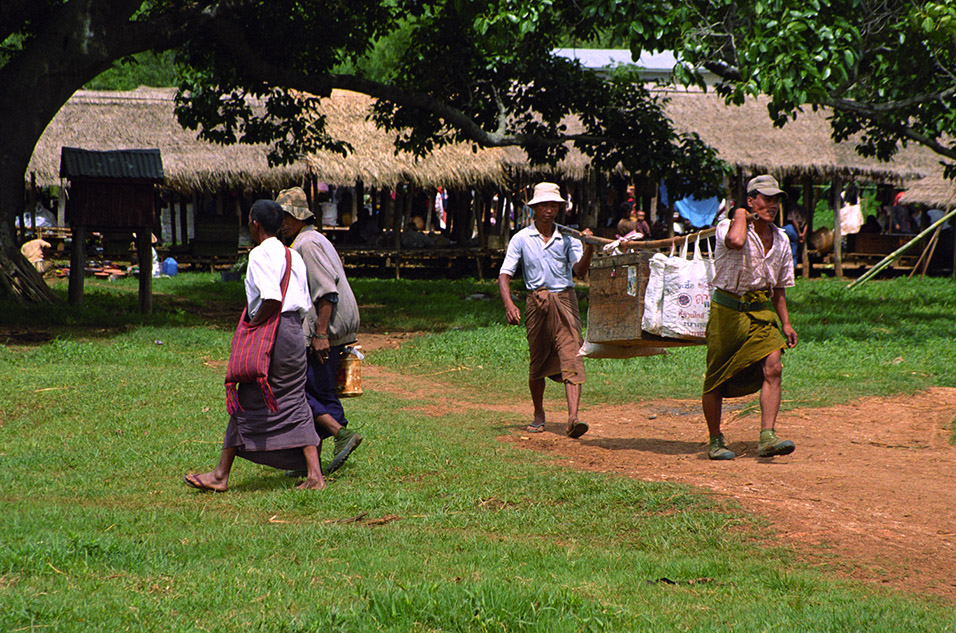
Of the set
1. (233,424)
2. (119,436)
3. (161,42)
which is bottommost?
(119,436)

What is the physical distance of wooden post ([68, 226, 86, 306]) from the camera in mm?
13617

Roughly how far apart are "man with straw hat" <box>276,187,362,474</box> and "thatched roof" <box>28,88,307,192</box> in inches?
672

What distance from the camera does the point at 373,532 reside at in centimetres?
464

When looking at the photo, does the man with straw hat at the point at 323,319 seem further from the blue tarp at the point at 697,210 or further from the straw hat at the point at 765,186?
the blue tarp at the point at 697,210

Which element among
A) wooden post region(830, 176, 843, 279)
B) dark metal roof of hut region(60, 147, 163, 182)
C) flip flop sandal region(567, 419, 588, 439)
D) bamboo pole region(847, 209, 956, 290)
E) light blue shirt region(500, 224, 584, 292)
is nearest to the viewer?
bamboo pole region(847, 209, 956, 290)

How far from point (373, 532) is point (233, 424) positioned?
1255mm

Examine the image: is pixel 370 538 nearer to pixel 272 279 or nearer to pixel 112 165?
pixel 272 279

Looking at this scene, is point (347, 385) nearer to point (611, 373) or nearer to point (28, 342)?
point (611, 373)

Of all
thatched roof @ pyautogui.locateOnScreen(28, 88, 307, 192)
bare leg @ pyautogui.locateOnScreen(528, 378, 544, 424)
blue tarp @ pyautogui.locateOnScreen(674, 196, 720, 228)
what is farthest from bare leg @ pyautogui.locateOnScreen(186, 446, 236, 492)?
blue tarp @ pyautogui.locateOnScreen(674, 196, 720, 228)

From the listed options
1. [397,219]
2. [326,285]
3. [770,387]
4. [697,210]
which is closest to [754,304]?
[770,387]

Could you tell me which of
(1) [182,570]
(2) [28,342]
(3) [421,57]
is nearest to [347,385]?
(1) [182,570]

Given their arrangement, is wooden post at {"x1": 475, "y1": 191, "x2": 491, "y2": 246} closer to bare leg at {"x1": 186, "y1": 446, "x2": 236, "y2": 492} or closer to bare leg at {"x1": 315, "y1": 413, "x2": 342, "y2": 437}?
bare leg at {"x1": 315, "y1": 413, "x2": 342, "y2": 437}

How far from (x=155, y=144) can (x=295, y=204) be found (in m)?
20.0

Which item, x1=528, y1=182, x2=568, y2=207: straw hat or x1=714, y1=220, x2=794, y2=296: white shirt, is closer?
x1=714, y1=220, x2=794, y2=296: white shirt
